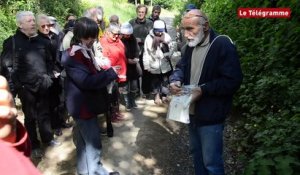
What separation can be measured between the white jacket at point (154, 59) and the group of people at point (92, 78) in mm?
970

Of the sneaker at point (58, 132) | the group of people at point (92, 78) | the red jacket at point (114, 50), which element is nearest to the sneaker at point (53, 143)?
the group of people at point (92, 78)

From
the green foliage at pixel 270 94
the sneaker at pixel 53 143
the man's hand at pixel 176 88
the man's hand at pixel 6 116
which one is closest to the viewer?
the man's hand at pixel 6 116

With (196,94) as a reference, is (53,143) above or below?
Answer: below

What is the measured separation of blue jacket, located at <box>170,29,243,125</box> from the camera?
3475 millimetres

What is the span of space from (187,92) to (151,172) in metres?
1.81

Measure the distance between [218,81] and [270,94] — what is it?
6.82ft

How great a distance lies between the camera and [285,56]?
18.0 ft

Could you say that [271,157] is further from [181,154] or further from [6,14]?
[6,14]

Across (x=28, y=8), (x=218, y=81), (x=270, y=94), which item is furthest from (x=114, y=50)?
(x=28, y=8)

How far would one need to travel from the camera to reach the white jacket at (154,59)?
7492mm

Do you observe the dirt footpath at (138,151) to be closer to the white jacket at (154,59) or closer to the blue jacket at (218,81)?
the white jacket at (154,59)

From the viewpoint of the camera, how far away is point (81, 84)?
386 centimetres

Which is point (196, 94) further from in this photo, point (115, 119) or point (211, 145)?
point (115, 119)

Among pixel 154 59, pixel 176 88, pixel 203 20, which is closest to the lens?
pixel 203 20
